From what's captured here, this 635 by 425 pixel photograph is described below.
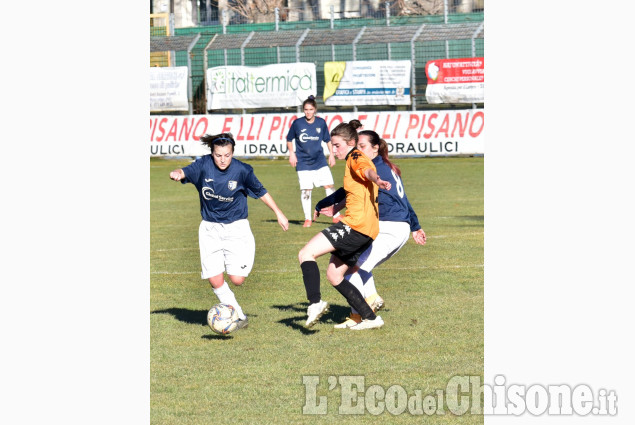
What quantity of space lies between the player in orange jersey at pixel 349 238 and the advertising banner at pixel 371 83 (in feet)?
88.4

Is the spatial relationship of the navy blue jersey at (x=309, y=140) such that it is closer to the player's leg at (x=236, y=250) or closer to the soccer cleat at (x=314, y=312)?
the player's leg at (x=236, y=250)

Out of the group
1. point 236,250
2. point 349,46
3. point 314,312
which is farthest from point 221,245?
point 349,46

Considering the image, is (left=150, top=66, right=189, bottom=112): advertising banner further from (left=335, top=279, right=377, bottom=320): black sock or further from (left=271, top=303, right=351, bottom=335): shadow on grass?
(left=335, top=279, right=377, bottom=320): black sock

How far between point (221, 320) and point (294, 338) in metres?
0.68

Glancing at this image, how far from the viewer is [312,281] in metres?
8.52

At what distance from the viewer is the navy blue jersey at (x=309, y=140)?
17297mm

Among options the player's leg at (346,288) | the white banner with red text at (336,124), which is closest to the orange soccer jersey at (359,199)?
the player's leg at (346,288)

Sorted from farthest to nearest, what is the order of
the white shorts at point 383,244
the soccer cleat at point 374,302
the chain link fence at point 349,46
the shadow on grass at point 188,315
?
the chain link fence at point 349,46
the shadow on grass at point 188,315
the soccer cleat at point 374,302
the white shorts at point 383,244

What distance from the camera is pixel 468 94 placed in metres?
34.6

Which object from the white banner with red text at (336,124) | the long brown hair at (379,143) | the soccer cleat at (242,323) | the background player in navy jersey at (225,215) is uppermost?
the long brown hair at (379,143)

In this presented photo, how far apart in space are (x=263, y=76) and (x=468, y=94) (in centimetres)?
777
